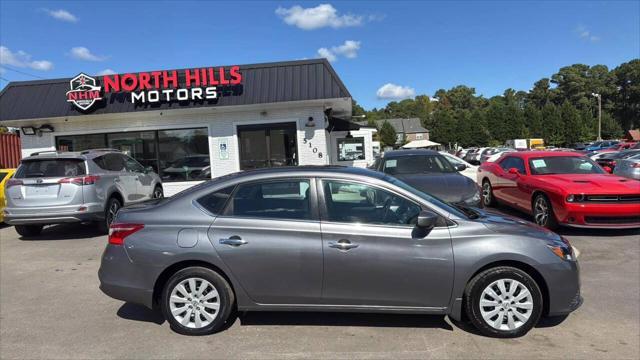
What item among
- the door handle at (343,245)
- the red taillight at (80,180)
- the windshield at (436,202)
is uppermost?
the red taillight at (80,180)

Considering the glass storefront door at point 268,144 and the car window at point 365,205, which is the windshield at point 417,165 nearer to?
the glass storefront door at point 268,144

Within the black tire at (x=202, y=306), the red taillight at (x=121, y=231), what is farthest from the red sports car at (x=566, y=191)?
the red taillight at (x=121, y=231)

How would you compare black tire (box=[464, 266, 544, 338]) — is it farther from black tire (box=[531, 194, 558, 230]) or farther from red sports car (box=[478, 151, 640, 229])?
black tire (box=[531, 194, 558, 230])

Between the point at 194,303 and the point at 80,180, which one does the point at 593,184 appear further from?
the point at 80,180

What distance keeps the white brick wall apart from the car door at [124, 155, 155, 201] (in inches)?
119

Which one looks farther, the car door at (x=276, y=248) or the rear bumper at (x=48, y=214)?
the rear bumper at (x=48, y=214)

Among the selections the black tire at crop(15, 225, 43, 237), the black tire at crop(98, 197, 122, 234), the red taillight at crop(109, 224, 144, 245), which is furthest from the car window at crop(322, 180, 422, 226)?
the black tire at crop(15, 225, 43, 237)

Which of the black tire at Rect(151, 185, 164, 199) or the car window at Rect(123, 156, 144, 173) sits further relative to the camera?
the black tire at Rect(151, 185, 164, 199)

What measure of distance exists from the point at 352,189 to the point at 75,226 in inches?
343

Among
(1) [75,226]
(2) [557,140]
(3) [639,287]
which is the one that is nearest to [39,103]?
(1) [75,226]

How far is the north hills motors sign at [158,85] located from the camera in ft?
42.3

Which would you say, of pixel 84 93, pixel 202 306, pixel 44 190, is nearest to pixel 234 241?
pixel 202 306

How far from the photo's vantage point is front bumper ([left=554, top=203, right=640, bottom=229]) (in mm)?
7727

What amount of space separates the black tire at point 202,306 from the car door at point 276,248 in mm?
169
